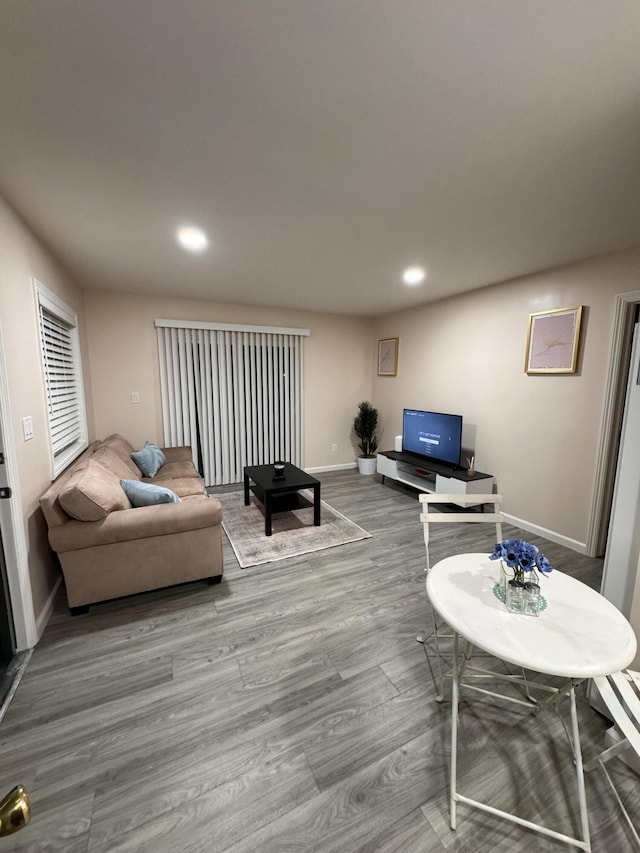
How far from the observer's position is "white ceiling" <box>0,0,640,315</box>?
1000 millimetres

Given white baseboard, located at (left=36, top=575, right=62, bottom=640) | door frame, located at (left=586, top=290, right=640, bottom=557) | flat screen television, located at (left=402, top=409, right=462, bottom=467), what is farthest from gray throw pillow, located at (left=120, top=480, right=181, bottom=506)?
door frame, located at (left=586, top=290, right=640, bottom=557)

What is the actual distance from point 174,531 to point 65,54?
2263 mm

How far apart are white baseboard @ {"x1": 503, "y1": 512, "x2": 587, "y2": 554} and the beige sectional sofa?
9.65 feet

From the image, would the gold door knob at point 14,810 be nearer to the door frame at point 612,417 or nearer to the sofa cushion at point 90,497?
the sofa cushion at point 90,497

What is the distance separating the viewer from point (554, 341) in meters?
3.14

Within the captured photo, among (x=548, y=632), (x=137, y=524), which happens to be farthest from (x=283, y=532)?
(x=548, y=632)

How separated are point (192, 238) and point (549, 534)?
13.1 ft

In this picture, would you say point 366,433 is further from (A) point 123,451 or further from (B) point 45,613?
(B) point 45,613

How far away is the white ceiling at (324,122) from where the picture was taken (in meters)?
1.00

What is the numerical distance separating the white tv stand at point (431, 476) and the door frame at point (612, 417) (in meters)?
0.96

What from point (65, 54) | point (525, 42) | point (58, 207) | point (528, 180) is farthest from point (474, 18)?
point (58, 207)

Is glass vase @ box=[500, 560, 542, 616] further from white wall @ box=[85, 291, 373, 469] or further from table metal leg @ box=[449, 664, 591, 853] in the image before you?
white wall @ box=[85, 291, 373, 469]

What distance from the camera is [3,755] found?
1378 millimetres

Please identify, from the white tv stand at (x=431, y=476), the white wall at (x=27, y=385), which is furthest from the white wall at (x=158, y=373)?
the white wall at (x=27, y=385)
